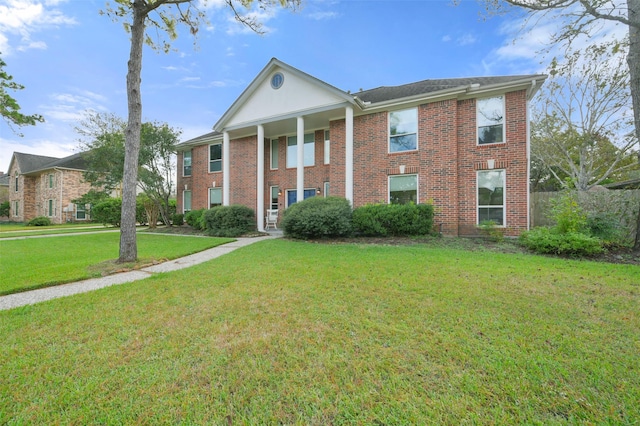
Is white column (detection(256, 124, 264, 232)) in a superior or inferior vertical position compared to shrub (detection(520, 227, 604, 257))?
superior

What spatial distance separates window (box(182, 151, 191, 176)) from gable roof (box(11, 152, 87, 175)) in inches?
569

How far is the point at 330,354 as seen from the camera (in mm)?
2229

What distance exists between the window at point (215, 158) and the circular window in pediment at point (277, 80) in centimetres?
546

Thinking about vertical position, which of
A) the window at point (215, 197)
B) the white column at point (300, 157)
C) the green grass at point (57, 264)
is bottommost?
the green grass at point (57, 264)

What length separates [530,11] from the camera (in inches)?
263

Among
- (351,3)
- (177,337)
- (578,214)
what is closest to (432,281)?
(177,337)

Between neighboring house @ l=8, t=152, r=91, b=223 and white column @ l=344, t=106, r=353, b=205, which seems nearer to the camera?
white column @ l=344, t=106, r=353, b=205

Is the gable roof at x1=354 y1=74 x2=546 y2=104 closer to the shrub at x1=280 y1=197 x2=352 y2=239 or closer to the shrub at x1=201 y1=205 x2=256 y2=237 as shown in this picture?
the shrub at x1=280 y1=197 x2=352 y2=239

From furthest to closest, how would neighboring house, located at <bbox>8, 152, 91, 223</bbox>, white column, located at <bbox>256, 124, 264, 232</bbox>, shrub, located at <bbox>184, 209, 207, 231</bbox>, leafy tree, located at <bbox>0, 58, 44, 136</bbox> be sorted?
1. neighboring house, located at <bbox>8, 152, 91, 223</bbox>
2. shrub, located at <bbox>184, 209, 207, 231</bbox>
3. white column, located at <bbox>256, 124, 264, 232</bbox>
4. leafy tree, located at <bbox>0, 58, 44, 136</bbox>

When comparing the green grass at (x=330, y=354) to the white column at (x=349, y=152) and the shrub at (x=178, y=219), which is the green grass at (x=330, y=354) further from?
the shrub at (x=178, y=219)

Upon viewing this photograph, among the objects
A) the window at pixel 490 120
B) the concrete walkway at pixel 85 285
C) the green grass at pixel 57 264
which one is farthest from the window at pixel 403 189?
the concrete walkway at pixel 85 285

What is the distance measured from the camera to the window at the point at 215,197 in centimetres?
1606

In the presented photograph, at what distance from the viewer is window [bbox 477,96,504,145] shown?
9.64 m

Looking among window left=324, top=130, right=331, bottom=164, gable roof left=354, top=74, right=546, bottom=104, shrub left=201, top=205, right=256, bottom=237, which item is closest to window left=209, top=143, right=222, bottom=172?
shrub left=201, top=205, right=256, bottom=237
